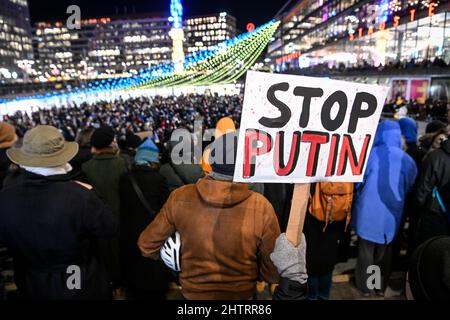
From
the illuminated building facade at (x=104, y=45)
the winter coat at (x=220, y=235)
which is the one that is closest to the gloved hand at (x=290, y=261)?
the winter coat at (x=220, y=235)

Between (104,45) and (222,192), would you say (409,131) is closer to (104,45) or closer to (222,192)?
(222,192)

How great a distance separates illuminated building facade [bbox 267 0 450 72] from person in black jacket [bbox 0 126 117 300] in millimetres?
25592

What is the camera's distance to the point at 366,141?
191 cm

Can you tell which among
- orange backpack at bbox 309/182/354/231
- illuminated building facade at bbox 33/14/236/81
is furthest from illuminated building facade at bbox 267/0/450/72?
illuminated building facade at bbox 33/14/236/81

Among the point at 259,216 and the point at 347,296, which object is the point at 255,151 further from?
the point at 347,296

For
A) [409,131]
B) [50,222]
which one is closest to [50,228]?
[50,222]

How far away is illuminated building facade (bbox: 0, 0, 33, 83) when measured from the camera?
9812 cm

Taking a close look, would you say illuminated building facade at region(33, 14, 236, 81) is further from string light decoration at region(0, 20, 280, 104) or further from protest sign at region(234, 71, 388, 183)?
protest sign at region(234, 71, 388, 183)

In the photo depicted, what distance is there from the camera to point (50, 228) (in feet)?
7.57

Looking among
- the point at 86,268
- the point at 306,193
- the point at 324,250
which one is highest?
the point at 306,193

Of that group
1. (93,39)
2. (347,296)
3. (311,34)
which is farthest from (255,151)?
(93,39)
